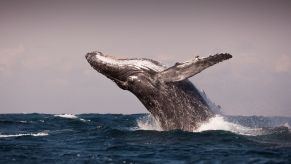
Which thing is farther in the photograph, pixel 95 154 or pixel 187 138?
pixel 187 138

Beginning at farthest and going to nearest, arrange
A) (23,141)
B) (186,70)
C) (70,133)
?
1. (70,133)
2. (23,141)
3. (186,70)

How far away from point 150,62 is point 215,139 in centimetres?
300

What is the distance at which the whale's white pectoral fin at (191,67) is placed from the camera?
12.2m

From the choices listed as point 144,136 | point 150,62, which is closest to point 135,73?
point 150,62

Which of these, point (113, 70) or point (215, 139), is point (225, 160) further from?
point (113, 70)

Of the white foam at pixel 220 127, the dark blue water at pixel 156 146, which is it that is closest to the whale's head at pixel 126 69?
the dark blue water at pixel 156 146

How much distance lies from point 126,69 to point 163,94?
4.54 feet

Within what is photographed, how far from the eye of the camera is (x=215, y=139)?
12.5 m

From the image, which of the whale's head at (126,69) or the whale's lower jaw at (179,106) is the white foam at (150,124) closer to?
the whale's lower jaw at (179,106)

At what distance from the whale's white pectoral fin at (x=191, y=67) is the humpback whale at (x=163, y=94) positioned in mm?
247

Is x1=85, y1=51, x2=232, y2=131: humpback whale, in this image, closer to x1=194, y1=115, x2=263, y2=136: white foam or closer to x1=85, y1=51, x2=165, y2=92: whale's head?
x1=85, y1=51, x2=165, y2=92: whale's head

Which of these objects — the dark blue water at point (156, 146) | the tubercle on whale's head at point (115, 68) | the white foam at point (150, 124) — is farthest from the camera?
the white foam at point (150, 124)

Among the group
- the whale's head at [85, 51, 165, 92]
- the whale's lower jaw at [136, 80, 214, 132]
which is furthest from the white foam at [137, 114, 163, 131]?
the whale's head at [85, 51, 165, 92]

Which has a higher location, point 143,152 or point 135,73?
point 135,73
